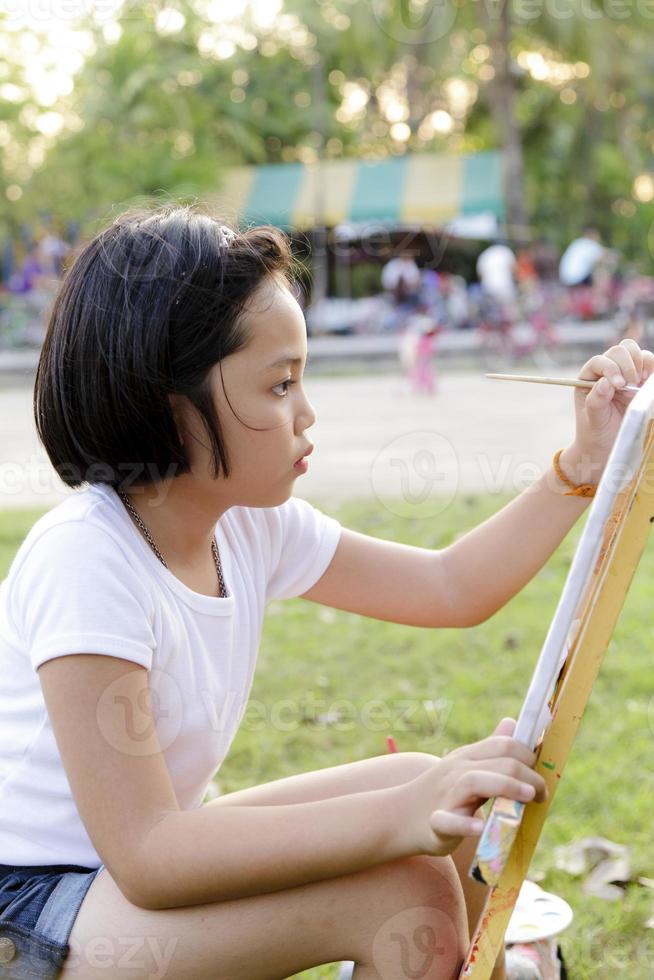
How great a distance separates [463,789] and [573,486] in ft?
1.92

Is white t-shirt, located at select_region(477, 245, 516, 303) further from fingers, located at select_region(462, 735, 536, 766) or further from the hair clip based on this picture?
fingers, located at select_region(462, 735, 536, 766)

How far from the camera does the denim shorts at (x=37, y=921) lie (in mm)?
1228

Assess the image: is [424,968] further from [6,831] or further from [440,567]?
[440,567]

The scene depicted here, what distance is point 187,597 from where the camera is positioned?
4.43 feet

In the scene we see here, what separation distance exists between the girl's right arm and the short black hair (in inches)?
10.4

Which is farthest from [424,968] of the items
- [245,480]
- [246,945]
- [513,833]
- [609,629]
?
[245,480]

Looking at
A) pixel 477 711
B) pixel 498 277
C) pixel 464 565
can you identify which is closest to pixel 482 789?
pixel 464 565

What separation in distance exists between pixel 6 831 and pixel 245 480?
47 centimetres

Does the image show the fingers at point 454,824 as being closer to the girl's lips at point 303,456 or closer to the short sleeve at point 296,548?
the girl's lips at point 303,456

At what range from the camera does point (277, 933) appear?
1.21 m

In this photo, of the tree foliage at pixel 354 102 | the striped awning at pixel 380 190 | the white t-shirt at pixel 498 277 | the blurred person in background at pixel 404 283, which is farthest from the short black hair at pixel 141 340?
the striped awning at pixel 380 190

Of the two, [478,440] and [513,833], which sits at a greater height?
[513,833]

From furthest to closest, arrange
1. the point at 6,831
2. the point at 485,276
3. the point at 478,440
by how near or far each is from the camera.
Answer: the point at 485,276 < the point at 478,440 < the point at 6,831

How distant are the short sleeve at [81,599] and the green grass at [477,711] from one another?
917 mm
